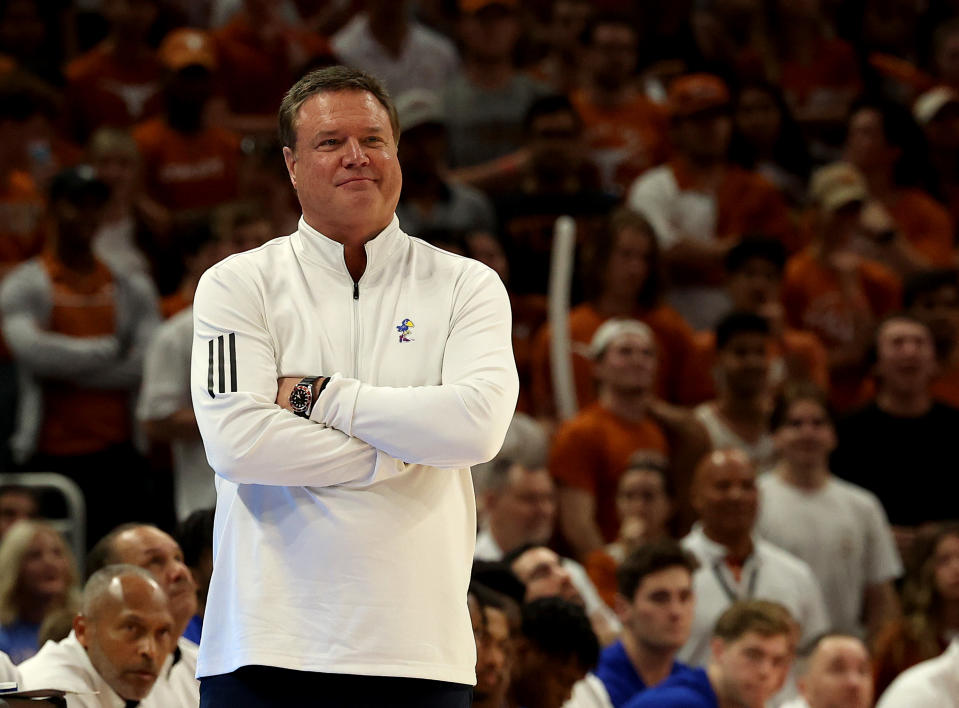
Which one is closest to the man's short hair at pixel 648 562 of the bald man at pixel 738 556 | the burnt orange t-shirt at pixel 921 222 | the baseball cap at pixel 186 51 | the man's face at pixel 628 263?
the bald man at pixel 738 556

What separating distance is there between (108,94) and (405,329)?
745cm

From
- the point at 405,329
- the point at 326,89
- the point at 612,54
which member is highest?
the point at 612,54

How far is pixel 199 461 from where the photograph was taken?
299 inches

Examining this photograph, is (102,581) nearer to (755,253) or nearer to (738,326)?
(738,326)

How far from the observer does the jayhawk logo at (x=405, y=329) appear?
3219 mm

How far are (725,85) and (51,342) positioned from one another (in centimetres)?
505

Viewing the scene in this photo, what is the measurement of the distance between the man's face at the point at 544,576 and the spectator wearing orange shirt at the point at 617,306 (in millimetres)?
2267

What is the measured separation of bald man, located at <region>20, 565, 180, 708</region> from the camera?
13.5ft

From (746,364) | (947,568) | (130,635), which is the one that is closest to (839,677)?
(947,568)

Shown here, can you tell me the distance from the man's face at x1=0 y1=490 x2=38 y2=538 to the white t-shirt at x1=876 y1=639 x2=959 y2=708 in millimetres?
3795

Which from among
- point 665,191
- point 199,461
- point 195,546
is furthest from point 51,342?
point 665,191

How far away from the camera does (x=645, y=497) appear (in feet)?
23.9

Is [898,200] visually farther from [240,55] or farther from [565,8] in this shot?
[240,55]

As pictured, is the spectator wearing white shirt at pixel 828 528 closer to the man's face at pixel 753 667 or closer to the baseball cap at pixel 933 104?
the man's face at pixel 753 667
